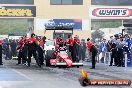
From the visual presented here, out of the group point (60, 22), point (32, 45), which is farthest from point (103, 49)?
point (60, 22)

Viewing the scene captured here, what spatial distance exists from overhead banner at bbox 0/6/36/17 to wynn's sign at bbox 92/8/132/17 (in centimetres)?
656

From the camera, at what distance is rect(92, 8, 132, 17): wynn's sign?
180ft

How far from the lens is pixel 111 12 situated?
182 ft

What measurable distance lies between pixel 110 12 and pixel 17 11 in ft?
32.5

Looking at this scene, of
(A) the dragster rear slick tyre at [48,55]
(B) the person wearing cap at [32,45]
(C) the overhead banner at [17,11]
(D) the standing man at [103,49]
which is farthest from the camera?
(C) the overhead banner at [17,11]

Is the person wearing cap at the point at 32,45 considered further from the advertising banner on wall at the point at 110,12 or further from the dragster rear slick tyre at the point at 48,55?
the advertising banner on wall at the point at 110,12

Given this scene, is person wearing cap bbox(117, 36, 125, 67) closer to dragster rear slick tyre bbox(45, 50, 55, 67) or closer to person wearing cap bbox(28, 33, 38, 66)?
dragster rear slick tyre bbox(45, 50, 55, 67)

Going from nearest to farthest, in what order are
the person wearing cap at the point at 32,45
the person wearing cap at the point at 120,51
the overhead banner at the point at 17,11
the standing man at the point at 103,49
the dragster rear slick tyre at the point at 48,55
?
the person wearing cap at the point at 32,45 → the dragster rear slick tyre at the point at 48,55 → the person wearing cap at the point at 120,51 → the standing man at the point at 103,49 → the overhead banner at the point at 17,11

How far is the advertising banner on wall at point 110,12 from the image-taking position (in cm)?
5500

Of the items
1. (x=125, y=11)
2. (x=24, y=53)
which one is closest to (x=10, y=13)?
(x=125, y=11)

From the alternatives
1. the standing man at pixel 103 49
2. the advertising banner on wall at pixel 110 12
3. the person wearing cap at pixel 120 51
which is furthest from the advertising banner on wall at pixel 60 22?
the person wearing cap at pixel 120 51

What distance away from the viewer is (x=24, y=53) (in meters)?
29.3

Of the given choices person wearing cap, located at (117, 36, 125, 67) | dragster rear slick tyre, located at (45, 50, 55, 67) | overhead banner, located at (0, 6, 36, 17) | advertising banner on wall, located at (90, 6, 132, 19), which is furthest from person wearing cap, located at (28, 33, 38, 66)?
advertising banner on wall, located at (90, 6, 132, 19)

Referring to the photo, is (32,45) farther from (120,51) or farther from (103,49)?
(103,49)
